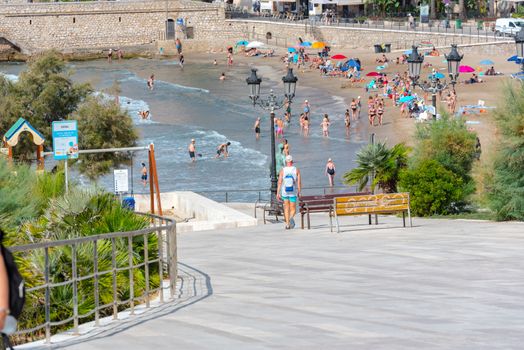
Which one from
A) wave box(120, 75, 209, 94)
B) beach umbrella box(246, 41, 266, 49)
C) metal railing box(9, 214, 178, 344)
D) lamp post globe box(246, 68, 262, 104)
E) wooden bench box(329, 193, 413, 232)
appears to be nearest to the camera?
metal railing box(9, 214, 178, 344)

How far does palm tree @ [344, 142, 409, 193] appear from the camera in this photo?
23.3 meters

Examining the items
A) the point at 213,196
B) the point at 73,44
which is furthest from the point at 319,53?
the point at 213,196

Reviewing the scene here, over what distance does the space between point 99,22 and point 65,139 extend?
3020 inches

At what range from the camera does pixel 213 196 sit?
3456cm

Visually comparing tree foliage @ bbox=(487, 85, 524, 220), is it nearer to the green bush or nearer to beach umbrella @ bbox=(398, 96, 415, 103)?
the green bush

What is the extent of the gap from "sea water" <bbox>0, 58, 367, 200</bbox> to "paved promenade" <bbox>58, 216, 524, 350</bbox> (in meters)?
18.7

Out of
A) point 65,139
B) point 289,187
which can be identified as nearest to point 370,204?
point 289,187

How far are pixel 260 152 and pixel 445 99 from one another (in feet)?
31.0

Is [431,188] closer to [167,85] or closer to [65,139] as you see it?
[65,139]

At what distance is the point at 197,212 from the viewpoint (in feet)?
72.4

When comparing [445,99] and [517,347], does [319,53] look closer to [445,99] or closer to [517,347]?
[445,99]

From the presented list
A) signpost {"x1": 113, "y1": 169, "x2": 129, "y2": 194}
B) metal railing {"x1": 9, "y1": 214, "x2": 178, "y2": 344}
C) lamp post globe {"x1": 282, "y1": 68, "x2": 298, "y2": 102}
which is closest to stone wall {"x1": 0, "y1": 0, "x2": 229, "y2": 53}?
lamp post globe {"x1": 282, "y1": 68, "x2": 298, "y2": 102}

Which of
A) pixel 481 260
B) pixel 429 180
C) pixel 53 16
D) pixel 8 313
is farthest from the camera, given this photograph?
pixel 53 16

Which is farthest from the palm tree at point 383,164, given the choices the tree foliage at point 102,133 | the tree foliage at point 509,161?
the tree foliage at point 102,133
